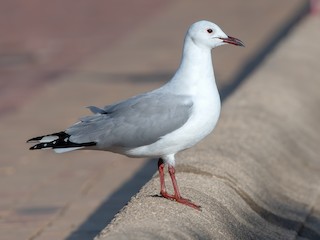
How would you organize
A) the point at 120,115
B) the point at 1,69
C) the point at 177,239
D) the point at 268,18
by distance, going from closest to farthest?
the point at 177,239
the point at 120,115
the point at 1,69
the point at 268,18

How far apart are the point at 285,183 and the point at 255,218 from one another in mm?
1370

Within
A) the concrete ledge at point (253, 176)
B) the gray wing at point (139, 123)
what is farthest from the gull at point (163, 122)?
the concrete ledge at point (253, 176)

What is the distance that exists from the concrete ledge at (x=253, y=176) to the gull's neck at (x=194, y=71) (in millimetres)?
700

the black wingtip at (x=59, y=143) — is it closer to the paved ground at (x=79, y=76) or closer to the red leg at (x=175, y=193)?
the red leg at (x=175, y=193)

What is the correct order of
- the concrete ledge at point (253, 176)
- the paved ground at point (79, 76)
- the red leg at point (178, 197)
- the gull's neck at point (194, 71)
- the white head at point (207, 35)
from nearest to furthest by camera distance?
the concrete ledge at point (253, 176)
the red leg at point (178, 197)
the gull's neck at point (194, 71)
the white head at point (207, 35)
the paved ground at point (79, 76)

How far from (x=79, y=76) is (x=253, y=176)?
21.9 ft

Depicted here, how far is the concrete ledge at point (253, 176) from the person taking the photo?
651cm

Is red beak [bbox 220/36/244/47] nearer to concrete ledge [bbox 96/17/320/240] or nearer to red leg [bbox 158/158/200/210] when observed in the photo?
red leg [bbox 158/158/200/210]

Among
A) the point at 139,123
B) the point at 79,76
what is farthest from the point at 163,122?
the point at 79,76

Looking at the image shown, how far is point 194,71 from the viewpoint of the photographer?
6.98 meters

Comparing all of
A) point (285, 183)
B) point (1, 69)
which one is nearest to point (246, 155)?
point (285, 183)

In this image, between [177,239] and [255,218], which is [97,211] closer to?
[255,218]

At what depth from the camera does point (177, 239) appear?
19.8 ft

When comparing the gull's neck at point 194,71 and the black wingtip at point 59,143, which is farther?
the gull's neck at point 194,71
